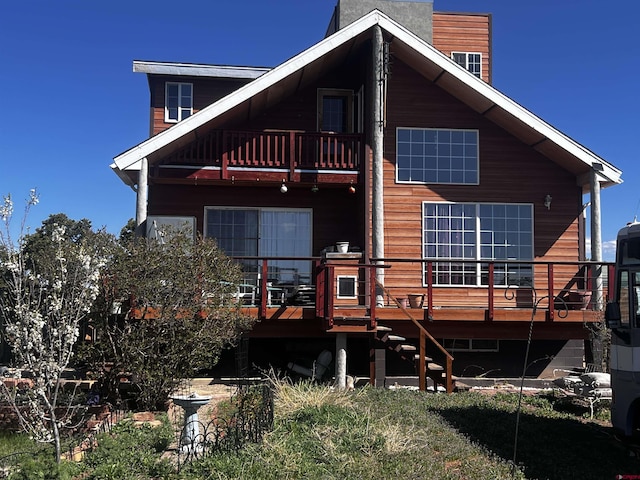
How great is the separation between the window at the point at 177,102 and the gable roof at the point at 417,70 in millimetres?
3399

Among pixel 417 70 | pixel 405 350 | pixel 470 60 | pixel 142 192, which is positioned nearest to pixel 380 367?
pixel 405 350

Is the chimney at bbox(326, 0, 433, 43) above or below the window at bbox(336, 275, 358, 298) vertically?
above

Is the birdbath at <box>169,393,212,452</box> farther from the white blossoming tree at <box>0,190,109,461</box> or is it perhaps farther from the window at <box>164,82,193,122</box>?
the window at <box>164,82,193,122</box>

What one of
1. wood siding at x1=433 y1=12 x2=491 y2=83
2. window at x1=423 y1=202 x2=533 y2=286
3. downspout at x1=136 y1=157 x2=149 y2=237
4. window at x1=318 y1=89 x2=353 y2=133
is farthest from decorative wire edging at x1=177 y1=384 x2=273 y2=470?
wood siding at x1=433 y1=12 x2=491 y2=83

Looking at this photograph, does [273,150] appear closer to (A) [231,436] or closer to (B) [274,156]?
(B) [274,156]

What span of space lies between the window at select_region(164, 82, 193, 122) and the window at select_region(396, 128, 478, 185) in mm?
6244

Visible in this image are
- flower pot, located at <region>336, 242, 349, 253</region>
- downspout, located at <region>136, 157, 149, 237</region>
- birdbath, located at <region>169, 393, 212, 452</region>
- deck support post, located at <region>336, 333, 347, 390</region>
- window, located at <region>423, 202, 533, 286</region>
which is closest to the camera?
birdbath, located at <region>169, 393, 212, 452</region>

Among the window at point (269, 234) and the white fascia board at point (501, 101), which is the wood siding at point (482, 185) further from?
the window at point (269, 234)

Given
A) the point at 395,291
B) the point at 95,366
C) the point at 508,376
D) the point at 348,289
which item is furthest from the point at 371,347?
the point at 95,366

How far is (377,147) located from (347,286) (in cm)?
321

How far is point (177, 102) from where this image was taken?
1725 cm

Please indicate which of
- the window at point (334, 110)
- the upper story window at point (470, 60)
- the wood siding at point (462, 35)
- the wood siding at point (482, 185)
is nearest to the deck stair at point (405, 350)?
the wood siding at point (482, 185)

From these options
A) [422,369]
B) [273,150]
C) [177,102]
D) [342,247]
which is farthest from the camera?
[177,102]

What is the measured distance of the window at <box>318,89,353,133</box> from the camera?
50.9 ft
